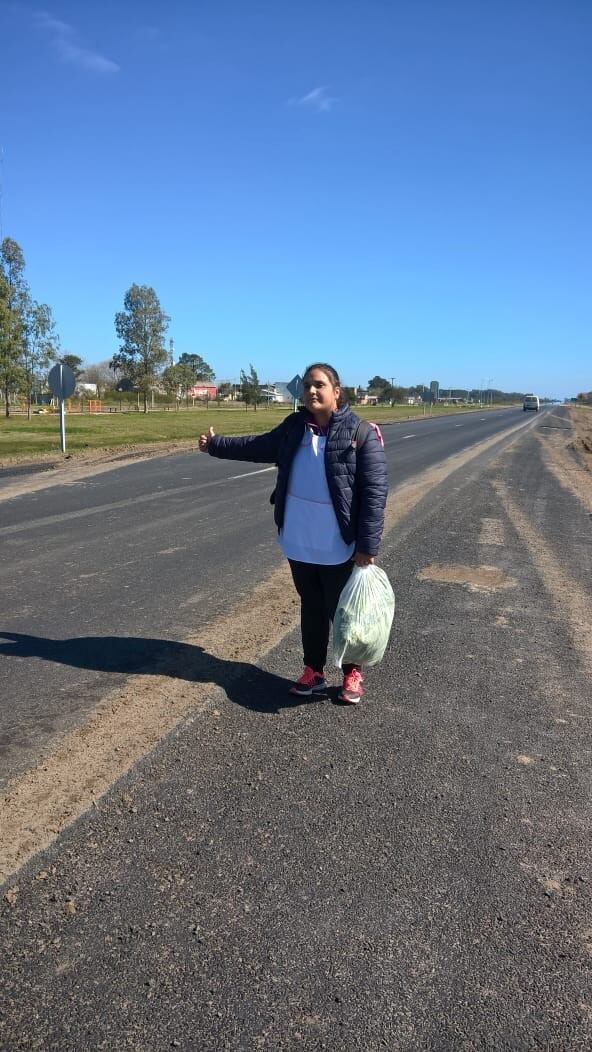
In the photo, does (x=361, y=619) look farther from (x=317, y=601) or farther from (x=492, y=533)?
(x=492, y=533)

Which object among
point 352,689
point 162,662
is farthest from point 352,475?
point 162,662

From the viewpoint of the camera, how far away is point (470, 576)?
23.6ft

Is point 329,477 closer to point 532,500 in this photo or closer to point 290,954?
point 290,954

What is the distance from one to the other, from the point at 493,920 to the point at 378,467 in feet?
7.36

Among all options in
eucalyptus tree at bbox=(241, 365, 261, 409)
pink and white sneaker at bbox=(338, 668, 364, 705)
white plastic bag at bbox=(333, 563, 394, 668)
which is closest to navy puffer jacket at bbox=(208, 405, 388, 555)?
white plastic bag at bbox=(333, 563, 394, 668)

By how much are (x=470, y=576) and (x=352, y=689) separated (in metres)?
3.33

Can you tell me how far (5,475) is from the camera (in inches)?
593

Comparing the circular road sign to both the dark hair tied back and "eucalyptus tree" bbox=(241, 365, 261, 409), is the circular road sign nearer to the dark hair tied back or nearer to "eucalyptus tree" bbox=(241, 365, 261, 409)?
the dark hair tied back

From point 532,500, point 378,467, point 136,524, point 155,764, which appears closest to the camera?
point 155,764

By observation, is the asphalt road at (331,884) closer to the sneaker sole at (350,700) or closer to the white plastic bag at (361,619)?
the sneaker sole at (350,700)

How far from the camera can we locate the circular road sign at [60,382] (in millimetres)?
19188

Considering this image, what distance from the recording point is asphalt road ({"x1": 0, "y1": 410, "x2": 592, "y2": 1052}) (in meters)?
2.04

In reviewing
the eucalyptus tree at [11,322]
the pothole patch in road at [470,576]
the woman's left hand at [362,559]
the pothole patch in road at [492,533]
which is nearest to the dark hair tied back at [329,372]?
the woman's left hand at [362,559]

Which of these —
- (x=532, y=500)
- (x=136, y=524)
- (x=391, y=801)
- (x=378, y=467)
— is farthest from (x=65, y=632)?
(x=532, y=500)
